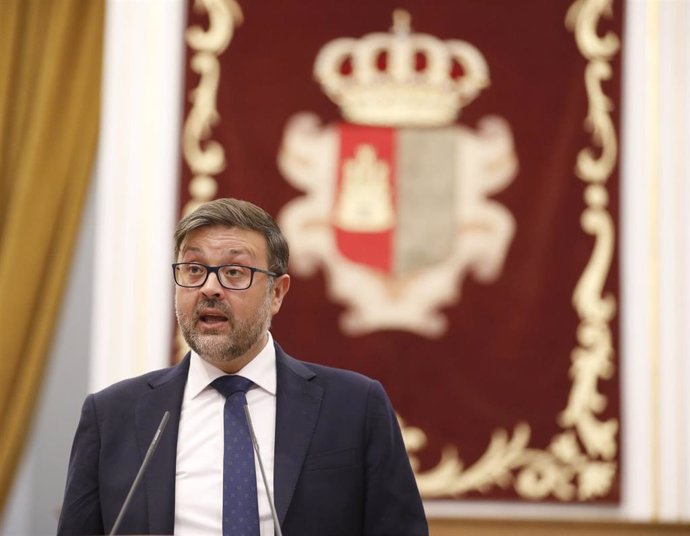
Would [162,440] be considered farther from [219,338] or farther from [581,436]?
[581,436]

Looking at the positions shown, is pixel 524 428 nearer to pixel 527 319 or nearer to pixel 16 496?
pixel 527 319

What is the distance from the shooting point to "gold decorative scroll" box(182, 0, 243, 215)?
400 centimetres

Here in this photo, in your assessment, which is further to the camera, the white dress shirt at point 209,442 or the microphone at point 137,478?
the white dress shirt at point 209,442

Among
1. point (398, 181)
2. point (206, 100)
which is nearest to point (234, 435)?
point (398, 181)

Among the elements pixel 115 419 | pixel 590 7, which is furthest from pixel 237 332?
pixel 590 7

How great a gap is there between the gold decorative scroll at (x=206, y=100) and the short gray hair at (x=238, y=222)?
1.83 meters

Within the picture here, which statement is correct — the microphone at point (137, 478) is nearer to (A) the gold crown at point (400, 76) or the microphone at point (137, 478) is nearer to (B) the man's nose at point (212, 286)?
(B) the man's nose at point (212, 286)

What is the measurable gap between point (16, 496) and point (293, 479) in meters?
2.26

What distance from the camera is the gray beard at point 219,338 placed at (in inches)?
83.2

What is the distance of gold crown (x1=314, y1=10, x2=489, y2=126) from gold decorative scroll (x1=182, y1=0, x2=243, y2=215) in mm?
401

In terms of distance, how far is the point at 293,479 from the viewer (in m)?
2.04

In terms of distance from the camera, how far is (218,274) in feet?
6.89

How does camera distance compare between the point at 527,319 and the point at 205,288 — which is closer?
the point at 205,288

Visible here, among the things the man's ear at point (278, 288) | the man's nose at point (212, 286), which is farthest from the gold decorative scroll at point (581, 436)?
the man's nose at point (212, 286)
